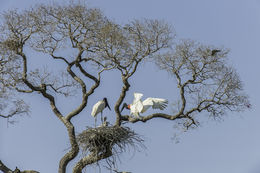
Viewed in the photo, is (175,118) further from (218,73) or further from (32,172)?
(32,172)

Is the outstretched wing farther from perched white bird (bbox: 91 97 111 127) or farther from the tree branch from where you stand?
the tree branch

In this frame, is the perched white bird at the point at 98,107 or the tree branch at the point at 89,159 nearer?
the tree branch at the point at 89,159

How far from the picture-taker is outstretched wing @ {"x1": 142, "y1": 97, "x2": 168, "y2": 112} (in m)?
19.2

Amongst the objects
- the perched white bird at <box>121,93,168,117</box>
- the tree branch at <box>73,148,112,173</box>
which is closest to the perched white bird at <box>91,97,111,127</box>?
the perched white bird at <box>121,93,168,117</box>

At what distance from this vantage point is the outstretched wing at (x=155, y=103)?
19.2 m

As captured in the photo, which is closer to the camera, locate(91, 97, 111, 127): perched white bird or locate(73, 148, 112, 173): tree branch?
locate(73, 148, 112, 173): tree branch

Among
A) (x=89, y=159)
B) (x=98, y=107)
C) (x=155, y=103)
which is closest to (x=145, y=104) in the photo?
(x=155, y=103)

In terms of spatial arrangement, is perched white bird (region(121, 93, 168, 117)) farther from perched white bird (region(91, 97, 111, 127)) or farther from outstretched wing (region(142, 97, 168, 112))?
perched white bird (region(91, 97, 111, 127))

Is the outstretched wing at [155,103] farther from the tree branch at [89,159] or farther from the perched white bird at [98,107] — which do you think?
the tree branch at [89,159]

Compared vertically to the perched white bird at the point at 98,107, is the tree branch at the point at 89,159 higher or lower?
lower

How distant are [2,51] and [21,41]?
64 cm

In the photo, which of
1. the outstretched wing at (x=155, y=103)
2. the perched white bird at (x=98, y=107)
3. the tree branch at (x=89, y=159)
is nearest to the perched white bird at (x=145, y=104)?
the outstretched wing at (x=155, y=103)

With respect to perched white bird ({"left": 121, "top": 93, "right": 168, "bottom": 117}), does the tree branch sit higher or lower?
lower

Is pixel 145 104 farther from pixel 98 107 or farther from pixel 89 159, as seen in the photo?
pixel 89 159
